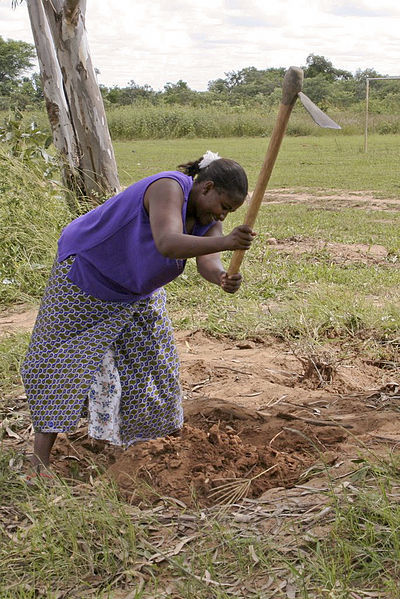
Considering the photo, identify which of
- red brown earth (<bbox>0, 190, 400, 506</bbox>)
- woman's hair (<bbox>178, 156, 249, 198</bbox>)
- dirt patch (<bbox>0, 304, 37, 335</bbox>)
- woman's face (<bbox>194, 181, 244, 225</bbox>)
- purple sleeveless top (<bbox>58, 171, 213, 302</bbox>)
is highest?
woman's hair (<bbox>178, 156, 249, 198</bbox>)

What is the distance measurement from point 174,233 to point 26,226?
3.70 metres

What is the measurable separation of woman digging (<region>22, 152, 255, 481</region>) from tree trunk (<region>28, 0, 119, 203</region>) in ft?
10.7

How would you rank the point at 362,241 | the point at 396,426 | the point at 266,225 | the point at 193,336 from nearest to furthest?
the point at 396,426 < the point at 193,336 < the point at 362,241 < the point at 266,225

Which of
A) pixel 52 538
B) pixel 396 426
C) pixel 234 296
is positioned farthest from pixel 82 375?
pixel 234 296

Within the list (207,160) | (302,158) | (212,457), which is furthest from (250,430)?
(302,158)

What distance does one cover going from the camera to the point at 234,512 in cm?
241

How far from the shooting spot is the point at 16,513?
8.22 ft

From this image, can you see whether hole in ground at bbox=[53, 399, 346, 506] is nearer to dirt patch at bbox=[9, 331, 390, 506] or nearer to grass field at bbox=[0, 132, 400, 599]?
dirt patch at bbox=[9, 331, 390, 506]

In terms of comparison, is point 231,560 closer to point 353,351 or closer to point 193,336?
point 353,351

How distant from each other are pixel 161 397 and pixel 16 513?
0.71 metres

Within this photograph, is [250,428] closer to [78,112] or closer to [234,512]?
[234,512]

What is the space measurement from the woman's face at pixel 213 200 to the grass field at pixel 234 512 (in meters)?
0.94

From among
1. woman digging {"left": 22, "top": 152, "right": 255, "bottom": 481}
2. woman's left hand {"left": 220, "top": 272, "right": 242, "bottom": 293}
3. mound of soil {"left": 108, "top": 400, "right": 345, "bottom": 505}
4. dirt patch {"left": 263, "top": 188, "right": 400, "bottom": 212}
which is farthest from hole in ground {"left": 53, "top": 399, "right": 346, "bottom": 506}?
dirt patch {"left": 263, "top": 188, "right": 400, "bottom": 212}

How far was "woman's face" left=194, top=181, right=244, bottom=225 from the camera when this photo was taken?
8.25 ft
